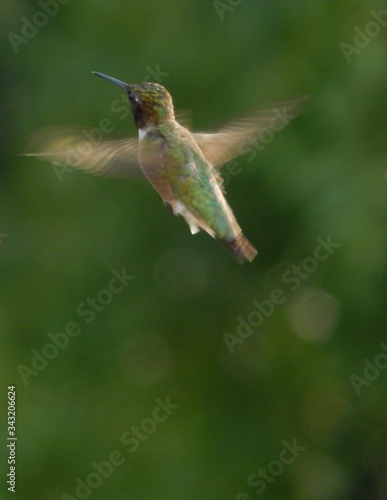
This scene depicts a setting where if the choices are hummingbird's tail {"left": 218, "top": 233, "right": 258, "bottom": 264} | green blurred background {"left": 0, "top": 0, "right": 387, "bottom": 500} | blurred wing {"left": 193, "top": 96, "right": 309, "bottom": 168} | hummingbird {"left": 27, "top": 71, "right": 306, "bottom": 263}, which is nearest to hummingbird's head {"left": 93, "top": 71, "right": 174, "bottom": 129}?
hummingbird {"left": 27, "top": 71, "right": 306, "bottom": 263}

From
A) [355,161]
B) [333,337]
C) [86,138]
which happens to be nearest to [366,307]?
[333,337]

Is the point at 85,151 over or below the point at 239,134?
below

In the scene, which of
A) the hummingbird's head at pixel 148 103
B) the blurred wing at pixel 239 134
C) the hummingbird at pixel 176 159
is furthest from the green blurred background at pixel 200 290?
the hummingbird's head at pixel 148 103

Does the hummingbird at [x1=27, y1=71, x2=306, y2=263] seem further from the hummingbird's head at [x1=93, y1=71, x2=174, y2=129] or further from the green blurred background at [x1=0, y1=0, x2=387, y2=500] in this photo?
the green blurred background at [x1=0, y1=0, x2=387, y2=500]

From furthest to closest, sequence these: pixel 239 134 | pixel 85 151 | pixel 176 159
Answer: pixel 239 134 < pixel 176 159 < pixel 85 151

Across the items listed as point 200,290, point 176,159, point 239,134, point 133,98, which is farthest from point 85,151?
point 200,290

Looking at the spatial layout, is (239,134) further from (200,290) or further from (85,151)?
(200,290)

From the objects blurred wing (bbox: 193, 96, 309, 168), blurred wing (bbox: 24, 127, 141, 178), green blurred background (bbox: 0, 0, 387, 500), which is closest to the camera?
blurred wing (bbox: 24, 127, 141, 178)
